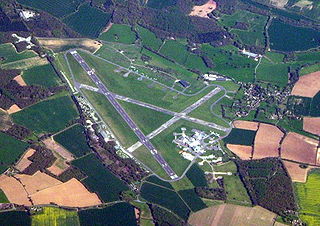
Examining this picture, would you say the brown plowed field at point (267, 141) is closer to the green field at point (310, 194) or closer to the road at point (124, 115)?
the green field at point (310, 194)

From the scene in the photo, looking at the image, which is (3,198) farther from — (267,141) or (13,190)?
(267,141)

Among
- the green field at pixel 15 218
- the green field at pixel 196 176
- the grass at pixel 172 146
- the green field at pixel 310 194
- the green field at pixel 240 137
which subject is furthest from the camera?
the green field at pixel 240 137

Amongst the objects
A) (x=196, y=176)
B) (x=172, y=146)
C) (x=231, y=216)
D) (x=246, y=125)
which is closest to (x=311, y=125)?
(x=246, y=125)

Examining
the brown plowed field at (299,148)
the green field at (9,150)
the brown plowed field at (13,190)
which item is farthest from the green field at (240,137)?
the brown plowed field at (13,190)

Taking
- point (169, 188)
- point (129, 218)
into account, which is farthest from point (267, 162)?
Answer: point (129, 218)

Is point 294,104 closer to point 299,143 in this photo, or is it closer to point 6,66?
point 299,143

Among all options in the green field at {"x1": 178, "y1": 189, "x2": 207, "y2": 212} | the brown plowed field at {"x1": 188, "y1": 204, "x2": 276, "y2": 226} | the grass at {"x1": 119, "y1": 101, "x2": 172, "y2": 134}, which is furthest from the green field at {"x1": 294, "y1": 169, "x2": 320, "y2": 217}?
the grass at {"x1": 119, "y1": 101, "x2": 172, "y2": 134}

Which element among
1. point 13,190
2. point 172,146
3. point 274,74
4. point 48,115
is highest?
point 274,74
